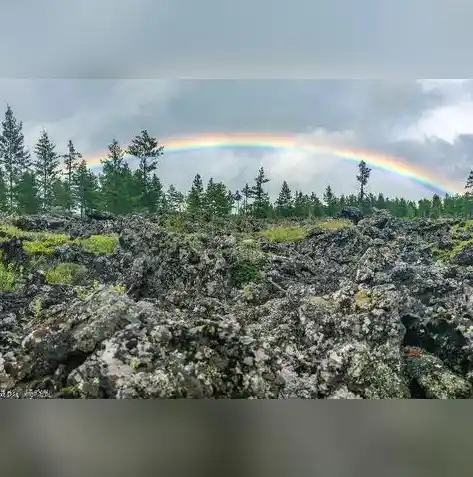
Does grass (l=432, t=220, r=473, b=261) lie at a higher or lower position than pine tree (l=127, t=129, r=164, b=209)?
lower

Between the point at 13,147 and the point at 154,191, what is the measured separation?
3.85ft

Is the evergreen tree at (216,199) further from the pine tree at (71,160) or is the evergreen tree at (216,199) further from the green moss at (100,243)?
the pine tree at (71,160)

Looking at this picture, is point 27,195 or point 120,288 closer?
point 120,288

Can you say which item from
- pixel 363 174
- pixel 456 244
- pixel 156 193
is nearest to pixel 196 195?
pixel 156 193

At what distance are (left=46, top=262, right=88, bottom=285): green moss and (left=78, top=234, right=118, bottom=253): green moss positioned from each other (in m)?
0.17

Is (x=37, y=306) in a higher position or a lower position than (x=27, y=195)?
lower

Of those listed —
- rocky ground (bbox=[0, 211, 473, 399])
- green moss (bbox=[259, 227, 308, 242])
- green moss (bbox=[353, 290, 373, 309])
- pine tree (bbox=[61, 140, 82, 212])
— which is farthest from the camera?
green moss (bbox=[259, 227, 308, 242])

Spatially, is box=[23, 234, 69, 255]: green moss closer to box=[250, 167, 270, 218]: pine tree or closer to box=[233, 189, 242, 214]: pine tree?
box=[233, 189, 242, 214]: pine tree

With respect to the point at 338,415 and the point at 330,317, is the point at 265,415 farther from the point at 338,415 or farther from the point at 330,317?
the point at 330,317

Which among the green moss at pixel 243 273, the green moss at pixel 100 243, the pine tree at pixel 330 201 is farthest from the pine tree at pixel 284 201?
the green moss at pixel 100 243

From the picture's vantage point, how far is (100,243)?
530cm

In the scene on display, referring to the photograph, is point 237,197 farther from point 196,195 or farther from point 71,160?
point 71,160

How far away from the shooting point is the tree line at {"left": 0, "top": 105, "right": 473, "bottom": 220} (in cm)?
523

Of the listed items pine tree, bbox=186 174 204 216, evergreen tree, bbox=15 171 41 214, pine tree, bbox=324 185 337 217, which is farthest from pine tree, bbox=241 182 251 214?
evergreen tree, bbox=15 171 41 214
